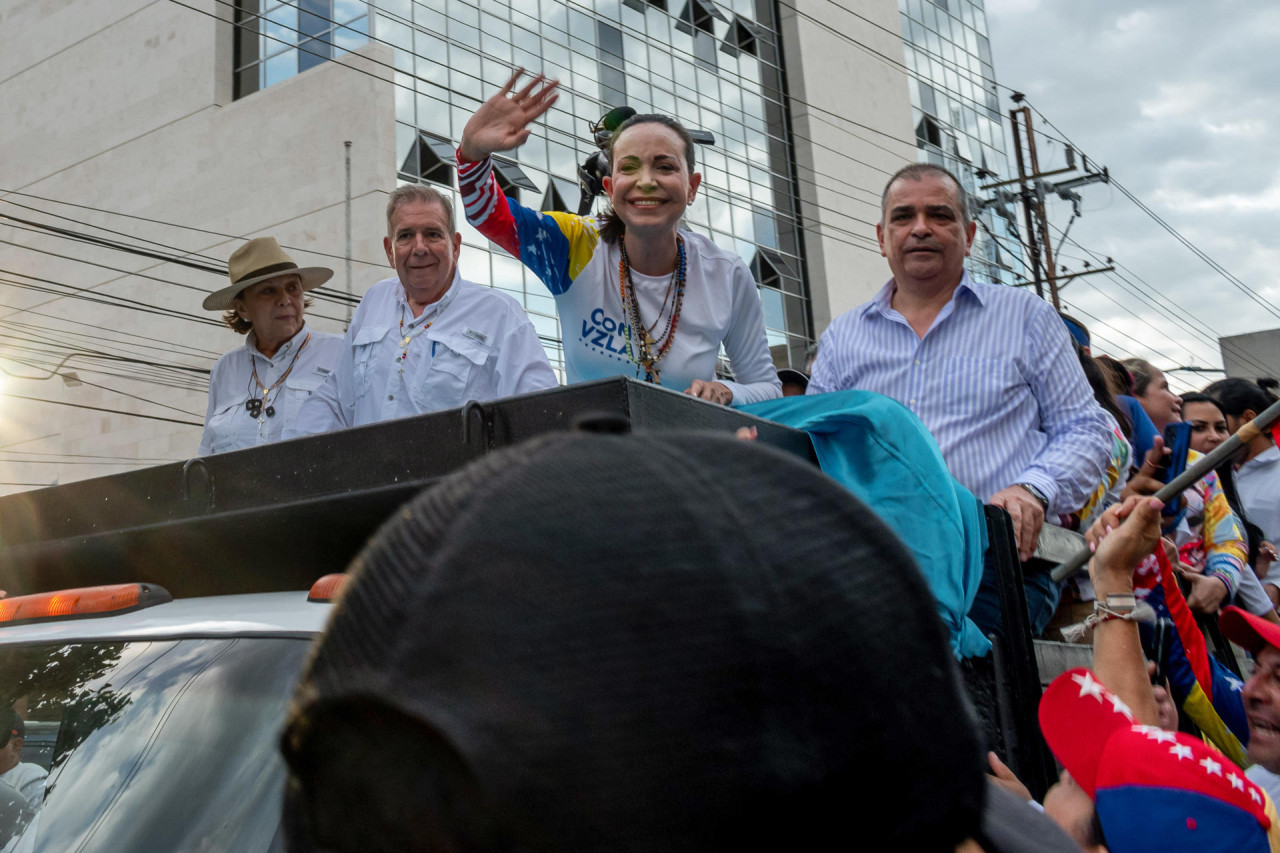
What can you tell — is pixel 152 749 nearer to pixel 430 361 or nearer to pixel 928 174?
pixel 430 361

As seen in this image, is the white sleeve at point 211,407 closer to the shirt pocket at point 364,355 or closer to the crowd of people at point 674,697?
the shirt pocket at point 364,355

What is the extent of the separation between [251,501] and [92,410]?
26.9 m

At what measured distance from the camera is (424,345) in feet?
12.9

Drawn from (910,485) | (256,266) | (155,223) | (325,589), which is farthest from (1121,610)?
(155,223)

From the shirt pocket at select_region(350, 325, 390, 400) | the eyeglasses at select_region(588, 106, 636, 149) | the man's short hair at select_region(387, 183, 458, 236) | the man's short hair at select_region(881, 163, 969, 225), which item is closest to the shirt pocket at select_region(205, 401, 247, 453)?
the shirt pocket at select_region(350, 325, 390, 400)

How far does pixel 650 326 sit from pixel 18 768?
2.11 metres

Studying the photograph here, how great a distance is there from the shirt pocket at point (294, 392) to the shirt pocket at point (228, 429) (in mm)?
151

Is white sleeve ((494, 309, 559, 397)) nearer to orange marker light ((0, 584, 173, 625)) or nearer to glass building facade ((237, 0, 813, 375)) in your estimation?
orange marker light ((0, 584, 173, 625))

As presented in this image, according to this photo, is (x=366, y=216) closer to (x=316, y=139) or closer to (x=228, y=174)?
(x=316, y=139)

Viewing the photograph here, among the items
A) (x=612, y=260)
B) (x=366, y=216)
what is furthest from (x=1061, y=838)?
(x=366, y=216)

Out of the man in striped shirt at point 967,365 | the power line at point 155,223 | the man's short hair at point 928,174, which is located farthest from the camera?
the power line at point 155,223

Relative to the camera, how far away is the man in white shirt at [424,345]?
384cm

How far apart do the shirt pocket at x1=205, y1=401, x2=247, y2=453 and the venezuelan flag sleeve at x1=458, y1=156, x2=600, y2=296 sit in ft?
4.77

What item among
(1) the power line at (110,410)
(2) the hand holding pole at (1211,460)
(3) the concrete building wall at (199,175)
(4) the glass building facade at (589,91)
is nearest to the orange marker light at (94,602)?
(2) the hand holding pole at (1211,460)
